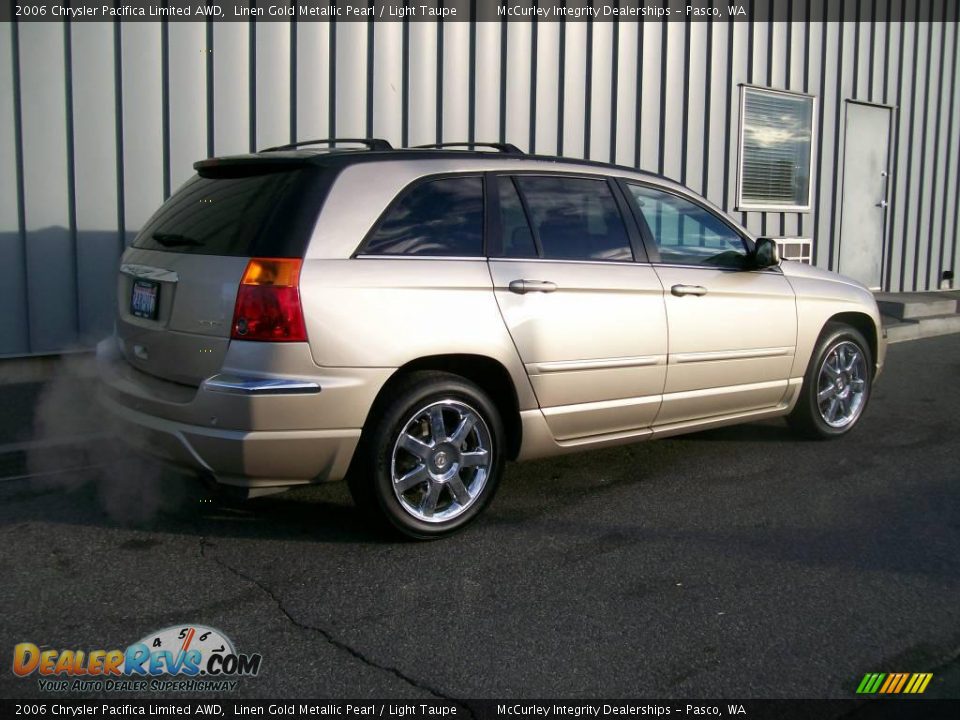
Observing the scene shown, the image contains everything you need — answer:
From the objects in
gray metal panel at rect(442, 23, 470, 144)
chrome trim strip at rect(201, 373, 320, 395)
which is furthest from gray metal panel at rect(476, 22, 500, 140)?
chrome trim strip at rect(201, 373, 320, 395)

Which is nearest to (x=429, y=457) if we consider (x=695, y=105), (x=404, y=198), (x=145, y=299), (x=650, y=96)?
(x=404, y=198)

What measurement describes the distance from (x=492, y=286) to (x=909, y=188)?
33.7ft

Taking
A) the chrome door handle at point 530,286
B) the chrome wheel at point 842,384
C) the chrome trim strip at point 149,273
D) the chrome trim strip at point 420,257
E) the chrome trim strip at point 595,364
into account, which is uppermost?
the chrome trim strip at point 420,257

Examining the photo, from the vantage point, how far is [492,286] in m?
4.43

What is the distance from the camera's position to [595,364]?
477 centimetres

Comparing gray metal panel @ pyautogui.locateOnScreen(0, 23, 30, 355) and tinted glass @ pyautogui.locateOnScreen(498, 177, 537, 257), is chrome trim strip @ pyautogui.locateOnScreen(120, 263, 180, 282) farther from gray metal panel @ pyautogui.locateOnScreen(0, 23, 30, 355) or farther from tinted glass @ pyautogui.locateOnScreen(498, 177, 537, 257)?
gray metal panel @ pyautogui.locateOnScreen(0, 23, 30, 355)

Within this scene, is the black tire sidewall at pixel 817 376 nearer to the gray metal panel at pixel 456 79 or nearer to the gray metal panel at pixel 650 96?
the gray metal panel at pixel 456 79

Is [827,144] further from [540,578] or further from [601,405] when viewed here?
[540,578]

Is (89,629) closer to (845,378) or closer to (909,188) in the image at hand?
(845,378)

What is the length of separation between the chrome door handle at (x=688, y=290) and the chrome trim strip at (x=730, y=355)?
314 mm

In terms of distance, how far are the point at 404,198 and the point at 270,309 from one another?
84cm

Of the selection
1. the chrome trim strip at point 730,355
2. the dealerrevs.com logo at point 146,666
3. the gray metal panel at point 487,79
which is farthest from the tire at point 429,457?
the gray metal panel at point 487,79

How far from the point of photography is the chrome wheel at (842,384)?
6.12m
